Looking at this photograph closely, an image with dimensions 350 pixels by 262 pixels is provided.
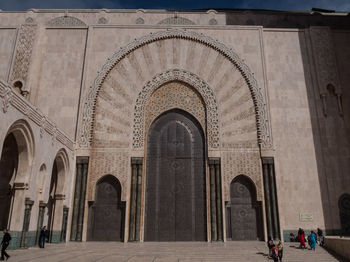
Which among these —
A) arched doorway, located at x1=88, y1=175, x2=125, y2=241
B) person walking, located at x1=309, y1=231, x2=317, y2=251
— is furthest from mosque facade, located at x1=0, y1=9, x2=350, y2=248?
person walking, located at x1=309, y1=231, x2=317, y2=251

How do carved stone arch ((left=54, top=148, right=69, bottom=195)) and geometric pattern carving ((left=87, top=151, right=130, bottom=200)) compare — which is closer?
carved stone arch ((left=54, top=148, right=69, bottom=195))

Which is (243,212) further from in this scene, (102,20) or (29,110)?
(102,20)

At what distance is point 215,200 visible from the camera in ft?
28.7

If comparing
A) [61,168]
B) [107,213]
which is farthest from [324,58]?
[61,168]

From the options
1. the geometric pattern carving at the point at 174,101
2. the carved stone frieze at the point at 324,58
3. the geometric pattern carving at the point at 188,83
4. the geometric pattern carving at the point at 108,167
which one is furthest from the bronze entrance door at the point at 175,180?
the carved stone frieze at the point at 324,58

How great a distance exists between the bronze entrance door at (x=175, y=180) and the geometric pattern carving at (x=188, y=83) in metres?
0.39

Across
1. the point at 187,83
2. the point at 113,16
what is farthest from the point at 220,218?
the point at 113,16

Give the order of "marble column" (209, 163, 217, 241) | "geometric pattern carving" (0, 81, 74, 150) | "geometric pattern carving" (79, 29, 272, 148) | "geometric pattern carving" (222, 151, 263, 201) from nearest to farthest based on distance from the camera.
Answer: "geometric pattern carving" (0, 81, 74, 150), "marble column" (209, 163, 217, 241), "geometric pattern carving" (222, 151, 263, 201), "geometric pattern carving" (79, 29, 272, 148)

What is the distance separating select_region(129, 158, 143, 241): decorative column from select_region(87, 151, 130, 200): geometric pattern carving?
0.20 m

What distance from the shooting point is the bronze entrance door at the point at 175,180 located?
8.70 m

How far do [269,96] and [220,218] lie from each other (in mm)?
4144

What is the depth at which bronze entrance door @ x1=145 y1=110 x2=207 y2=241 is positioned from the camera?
8.70 meters

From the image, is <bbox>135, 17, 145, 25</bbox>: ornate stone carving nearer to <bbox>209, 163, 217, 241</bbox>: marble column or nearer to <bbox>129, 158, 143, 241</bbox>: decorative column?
<bbox>129, 158, 143, 241</bbox>: decorative column

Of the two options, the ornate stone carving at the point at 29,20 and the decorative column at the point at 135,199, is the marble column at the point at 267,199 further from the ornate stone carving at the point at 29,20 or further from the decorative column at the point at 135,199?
the ornate stone carving at the point at 29,20
